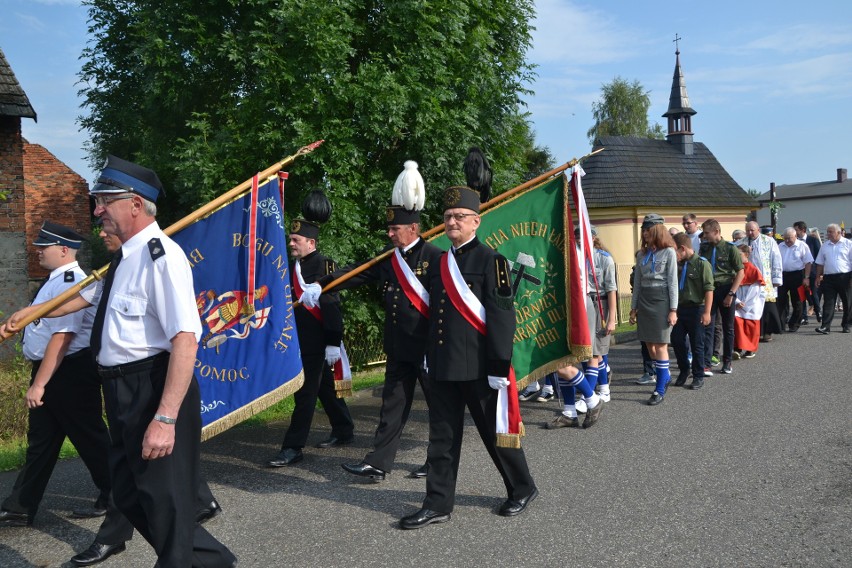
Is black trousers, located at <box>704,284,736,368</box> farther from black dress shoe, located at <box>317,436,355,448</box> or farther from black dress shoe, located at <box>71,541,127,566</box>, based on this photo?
black dress shoe, located at <box>71,541,127,566</box>

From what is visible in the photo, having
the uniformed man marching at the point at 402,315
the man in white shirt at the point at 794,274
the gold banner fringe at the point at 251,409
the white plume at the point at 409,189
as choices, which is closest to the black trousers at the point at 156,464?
the gold banner fringe at the point at 251,409

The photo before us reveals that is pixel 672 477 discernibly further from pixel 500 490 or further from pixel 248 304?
pixel 248 304

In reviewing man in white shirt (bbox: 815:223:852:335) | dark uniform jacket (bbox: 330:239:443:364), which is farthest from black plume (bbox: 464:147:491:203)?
man in white shirt (bbox: 815:223:852:335)

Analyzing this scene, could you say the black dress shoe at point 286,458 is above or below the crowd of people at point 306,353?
below

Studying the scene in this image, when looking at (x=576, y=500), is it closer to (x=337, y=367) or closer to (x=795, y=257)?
(x=337, y=367)

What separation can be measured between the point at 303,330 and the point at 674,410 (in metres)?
3.94

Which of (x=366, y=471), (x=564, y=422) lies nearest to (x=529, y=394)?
(x=564, y=422)

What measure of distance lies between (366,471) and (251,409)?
0.96 metres

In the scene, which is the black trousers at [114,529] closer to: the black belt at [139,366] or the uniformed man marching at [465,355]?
the black belt at [139,366]

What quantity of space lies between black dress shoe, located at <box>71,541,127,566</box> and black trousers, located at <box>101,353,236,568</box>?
112cm

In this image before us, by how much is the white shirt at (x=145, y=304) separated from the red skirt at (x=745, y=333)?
32.2ft

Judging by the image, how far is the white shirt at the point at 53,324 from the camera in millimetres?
4977

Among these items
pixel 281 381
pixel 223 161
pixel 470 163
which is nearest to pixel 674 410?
pixel 470 163

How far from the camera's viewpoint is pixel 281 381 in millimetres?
5746
